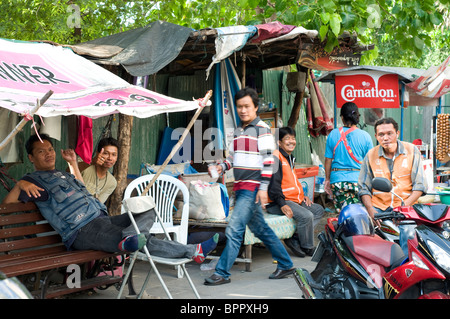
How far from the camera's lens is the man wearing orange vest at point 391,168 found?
16.3 feet

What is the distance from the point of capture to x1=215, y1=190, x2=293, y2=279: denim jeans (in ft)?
18.4

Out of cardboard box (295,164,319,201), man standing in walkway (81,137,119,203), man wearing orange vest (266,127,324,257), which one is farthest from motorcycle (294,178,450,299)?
cardboard box (295,164,319,201)

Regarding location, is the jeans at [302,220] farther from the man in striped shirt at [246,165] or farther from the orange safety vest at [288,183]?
the man in striped shirt at [246,165]

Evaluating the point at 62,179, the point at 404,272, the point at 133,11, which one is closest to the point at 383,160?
the point at 404,272

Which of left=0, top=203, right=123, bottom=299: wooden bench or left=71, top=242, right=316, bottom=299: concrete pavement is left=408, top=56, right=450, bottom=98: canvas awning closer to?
left=71, top=242, right=316, bottom=299: concrete pavement

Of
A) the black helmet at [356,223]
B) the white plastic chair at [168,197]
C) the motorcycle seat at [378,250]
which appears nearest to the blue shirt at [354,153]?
the white plastic chair at [168,197]

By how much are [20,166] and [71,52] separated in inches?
79.5

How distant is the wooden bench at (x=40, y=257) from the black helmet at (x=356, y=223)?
2084 millimetres

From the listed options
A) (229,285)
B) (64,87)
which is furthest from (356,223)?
(64,87)

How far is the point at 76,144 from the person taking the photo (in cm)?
717

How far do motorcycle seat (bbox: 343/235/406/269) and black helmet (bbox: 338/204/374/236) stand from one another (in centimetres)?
9

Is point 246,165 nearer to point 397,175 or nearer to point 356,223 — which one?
point 397,175

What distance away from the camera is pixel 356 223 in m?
3.92

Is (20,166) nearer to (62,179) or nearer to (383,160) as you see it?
(62,179)
